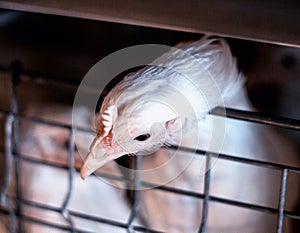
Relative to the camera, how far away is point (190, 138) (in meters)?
0.42

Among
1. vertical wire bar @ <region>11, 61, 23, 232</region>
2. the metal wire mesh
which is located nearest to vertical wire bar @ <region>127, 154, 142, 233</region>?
the metal wire mesh

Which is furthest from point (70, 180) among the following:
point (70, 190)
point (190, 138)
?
point (190, 138)

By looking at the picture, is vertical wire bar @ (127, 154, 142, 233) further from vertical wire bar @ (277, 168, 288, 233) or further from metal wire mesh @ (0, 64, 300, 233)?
vertical wire bar @ (277, 168, 288, 233)

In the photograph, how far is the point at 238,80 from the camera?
457 millimetres

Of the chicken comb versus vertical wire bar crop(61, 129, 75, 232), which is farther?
vertical wire bar crop(61, 129, 75, 232)

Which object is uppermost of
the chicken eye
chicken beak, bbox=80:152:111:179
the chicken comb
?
the chicken eye

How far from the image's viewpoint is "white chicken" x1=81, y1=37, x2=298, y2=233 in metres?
0.36

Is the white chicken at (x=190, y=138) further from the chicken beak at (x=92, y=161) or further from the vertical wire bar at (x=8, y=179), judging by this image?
the vertical wire bar at (x=8, y=179)

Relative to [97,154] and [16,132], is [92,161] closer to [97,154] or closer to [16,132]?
[97,154]

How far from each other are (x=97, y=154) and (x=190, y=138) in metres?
0.08

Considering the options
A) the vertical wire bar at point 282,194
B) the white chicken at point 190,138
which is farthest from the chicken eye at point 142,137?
the vertical wire bar at point 282,194

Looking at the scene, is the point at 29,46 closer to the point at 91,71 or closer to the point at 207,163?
the point at 91,71

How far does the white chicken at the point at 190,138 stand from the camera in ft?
1.19

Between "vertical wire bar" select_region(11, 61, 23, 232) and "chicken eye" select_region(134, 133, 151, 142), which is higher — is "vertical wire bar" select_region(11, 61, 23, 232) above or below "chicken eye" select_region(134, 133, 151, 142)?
above
